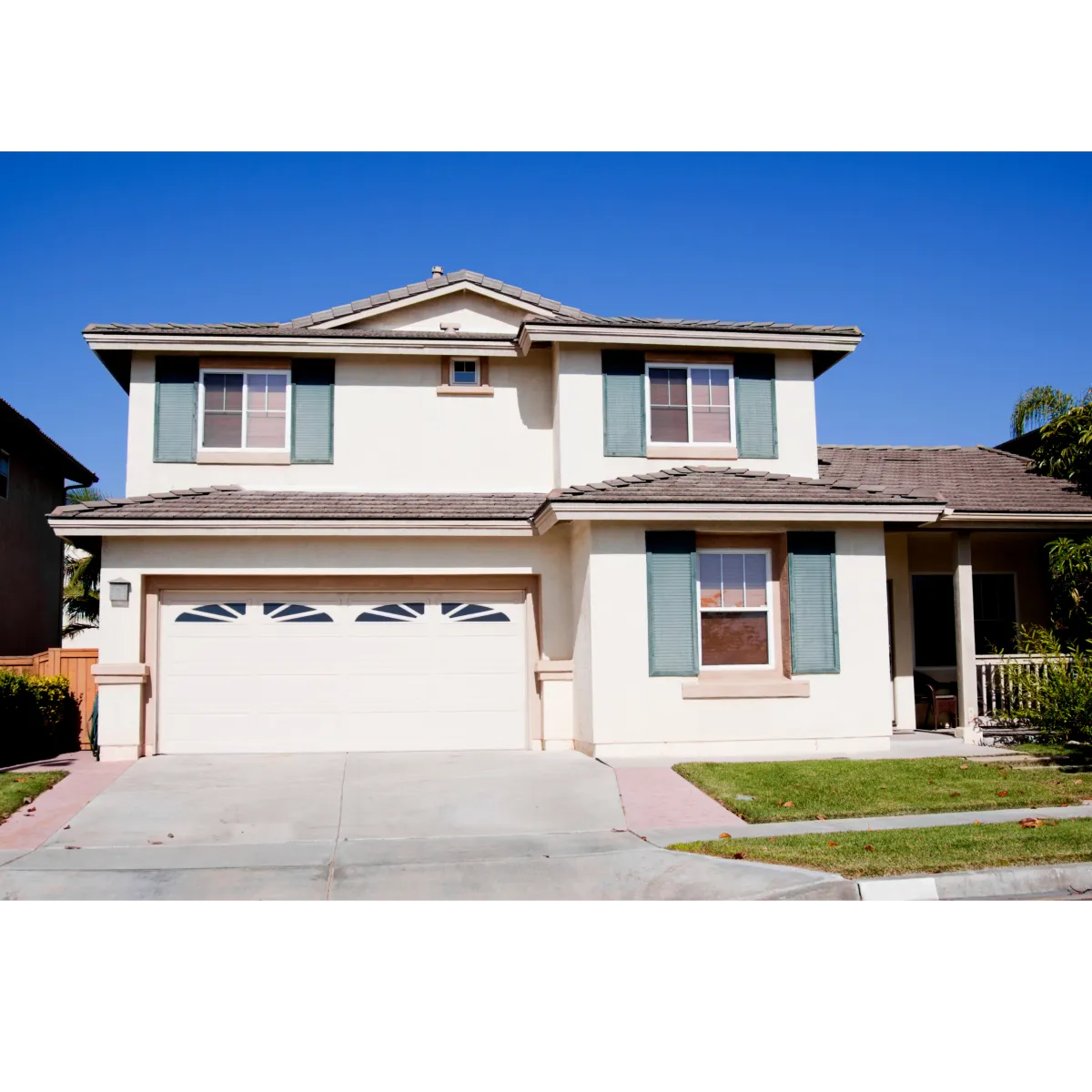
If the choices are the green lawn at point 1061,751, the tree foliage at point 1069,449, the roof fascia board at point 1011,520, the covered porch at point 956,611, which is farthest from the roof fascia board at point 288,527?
the tree foliage at point 1069,449

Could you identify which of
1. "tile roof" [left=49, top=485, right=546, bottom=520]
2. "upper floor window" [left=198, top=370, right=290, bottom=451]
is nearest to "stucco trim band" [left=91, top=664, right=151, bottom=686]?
"tile roof" [left=49, top=485, right=546, bottom=520]

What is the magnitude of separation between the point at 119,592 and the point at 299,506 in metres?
2.65

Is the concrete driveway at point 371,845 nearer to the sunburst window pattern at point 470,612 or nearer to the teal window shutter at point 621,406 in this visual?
the sunburst window pattern at point 470,612

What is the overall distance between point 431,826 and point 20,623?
48.3ft

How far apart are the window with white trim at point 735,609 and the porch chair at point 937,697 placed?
3.15 metres

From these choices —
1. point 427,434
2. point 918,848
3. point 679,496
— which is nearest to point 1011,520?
point 679,496

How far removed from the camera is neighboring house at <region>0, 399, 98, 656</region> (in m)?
20.7

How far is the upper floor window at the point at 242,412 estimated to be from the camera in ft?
52.3

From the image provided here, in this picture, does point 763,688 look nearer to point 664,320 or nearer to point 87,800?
point 664,320

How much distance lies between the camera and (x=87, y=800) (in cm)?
1130

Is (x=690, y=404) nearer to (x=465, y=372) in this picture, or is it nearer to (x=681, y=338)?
(x=681, y=338)

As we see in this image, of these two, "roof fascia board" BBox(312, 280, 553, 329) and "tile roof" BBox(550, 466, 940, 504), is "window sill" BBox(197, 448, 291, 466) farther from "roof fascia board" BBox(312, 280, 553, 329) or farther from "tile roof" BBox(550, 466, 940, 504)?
"tile roof" BBox(550, 466, 940, 504)

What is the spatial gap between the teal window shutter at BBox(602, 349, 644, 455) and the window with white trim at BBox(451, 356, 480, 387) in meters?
2.19

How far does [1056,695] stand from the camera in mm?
12859
